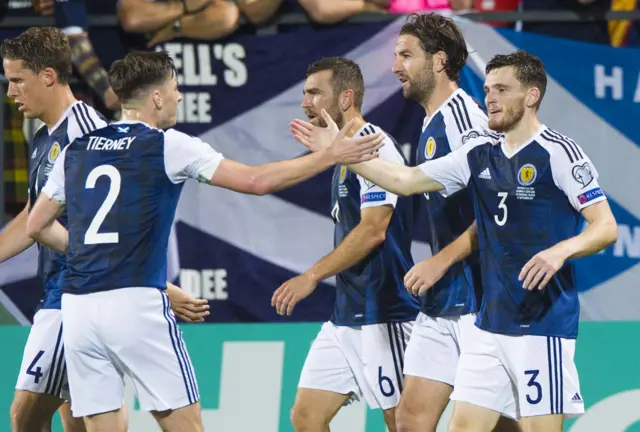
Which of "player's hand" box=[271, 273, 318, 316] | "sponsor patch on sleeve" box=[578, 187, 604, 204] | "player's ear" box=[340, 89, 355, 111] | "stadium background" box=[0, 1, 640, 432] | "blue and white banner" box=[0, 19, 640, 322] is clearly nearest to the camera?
"sponsor patch on sleeve" box=[578, 187, 604, 204]

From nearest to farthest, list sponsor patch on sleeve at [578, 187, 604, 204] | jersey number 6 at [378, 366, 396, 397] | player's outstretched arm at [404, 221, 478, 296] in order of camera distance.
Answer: sponsor patch on sleeve at [578, 187, 604, 204], player's outstretched arm at [404, 221, 478, 296], jersey number 6 at [378, 366, 396, 397]

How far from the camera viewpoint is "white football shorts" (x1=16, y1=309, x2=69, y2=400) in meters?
5.56

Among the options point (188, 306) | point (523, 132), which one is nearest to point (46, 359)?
point (188, 306)

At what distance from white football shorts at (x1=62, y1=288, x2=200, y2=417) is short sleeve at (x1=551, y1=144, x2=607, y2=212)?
172 centimetres

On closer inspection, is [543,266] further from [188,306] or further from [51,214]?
[51,214]

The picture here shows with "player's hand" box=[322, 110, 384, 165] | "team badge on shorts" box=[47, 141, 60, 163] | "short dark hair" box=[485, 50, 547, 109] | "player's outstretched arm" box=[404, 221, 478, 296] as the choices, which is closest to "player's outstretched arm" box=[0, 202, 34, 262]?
"team badge on shorts" box=[47, 141, 60, 163]

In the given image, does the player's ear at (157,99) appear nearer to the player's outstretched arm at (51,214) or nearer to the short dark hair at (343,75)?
the player's outstretched arm at (51,214)

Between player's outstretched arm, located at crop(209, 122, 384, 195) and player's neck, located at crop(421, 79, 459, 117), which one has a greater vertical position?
player's neck, located at crop(421, 79, 459, 117)

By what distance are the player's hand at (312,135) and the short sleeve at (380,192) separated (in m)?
0.67

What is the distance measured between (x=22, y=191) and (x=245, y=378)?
191 centimetres

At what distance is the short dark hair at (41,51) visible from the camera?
18.5 ft

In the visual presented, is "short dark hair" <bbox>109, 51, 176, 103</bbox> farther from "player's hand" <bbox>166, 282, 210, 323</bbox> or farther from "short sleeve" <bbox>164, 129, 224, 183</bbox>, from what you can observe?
"player's hand" <bbox>166, 282, 210, 323</bbox>

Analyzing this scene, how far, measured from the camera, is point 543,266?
190 inches

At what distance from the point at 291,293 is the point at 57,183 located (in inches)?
45.7
